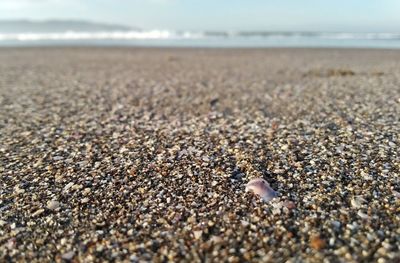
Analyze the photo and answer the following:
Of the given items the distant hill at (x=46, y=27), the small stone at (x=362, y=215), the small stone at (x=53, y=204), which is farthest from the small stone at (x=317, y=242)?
the distant hill at (x=46, y=27)

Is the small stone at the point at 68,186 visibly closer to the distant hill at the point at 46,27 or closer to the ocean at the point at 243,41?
the ocean at the point at 243,41

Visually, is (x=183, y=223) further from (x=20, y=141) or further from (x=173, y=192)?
(x=20, y=141)

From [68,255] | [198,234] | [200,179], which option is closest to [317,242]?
Result: [198,234]

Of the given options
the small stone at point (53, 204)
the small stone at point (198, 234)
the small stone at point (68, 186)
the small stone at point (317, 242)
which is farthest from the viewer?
the small stone at point (68, 186)

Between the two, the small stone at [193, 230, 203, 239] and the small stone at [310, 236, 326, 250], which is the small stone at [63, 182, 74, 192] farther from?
the small stone at [310, 236, 326, 250]

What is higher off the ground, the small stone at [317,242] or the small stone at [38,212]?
the small stone at [317,242]
